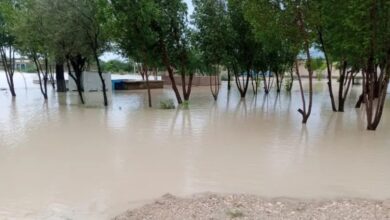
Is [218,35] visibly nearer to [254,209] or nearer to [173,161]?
[173,161]

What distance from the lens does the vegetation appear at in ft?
35.6

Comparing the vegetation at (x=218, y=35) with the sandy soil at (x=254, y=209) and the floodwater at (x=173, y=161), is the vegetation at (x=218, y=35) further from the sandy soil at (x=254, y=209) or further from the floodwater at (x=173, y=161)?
the sandy soil at (x=254, y=209)

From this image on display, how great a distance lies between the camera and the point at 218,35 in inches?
813

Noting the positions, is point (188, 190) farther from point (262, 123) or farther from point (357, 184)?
point (262, 123)

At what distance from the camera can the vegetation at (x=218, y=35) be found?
10863 mm

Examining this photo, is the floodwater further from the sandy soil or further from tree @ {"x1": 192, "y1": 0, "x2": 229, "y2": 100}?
tree @ {"x1": 192, "y1": 0, "x2": 229, "y2": 100}

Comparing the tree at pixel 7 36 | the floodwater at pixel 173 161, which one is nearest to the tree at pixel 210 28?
the floodwater at pixel 173 161

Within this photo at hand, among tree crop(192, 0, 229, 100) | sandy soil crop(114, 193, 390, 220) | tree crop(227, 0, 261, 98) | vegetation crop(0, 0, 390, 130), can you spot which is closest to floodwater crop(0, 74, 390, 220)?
sandy soil crop(114, 193, 390, 220)

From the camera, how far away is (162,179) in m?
6.38

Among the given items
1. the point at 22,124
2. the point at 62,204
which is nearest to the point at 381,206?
the point at 62,204

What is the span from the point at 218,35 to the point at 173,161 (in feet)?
45.5

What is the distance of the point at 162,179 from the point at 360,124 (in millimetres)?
8130

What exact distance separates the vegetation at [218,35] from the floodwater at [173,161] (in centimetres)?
215

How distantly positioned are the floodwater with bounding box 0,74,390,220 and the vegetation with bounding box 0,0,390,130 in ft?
7.05
